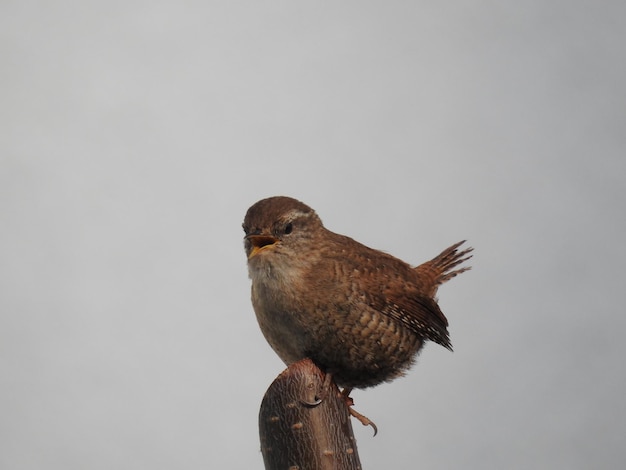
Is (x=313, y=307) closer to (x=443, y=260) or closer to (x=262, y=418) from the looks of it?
(x=262, y=418)

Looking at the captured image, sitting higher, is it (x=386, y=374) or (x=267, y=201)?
(x=267, y=201)

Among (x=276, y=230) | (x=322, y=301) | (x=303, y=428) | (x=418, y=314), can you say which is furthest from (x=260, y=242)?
(x=303, y=428)

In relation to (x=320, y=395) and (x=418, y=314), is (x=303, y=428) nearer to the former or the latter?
(x=320, y=395)

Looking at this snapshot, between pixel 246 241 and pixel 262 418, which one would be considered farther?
pixel 246 241

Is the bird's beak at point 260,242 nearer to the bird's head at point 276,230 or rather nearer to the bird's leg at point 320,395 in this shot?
the bird's head at point 276,230

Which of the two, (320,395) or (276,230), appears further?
(276,230)

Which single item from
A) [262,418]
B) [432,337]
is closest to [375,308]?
[432,337]
